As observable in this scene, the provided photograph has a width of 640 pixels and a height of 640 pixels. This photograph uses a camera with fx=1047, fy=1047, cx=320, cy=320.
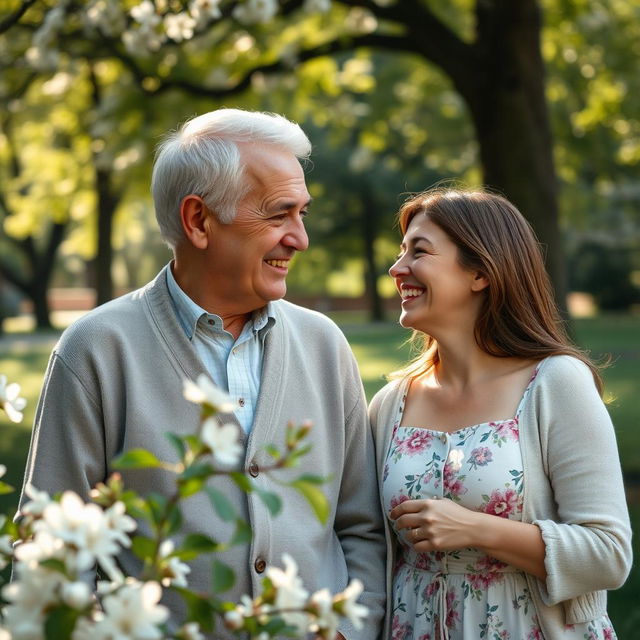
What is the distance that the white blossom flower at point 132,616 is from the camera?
1286mm

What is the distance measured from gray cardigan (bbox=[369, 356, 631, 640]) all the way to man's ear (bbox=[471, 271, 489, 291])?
323 millimetres

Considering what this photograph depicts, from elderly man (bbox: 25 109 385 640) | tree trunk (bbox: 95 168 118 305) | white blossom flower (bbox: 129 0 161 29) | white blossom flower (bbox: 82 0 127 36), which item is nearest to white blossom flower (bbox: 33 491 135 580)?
elderly man (bbox: 25 109 385 640)

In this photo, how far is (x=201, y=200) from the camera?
286 cm

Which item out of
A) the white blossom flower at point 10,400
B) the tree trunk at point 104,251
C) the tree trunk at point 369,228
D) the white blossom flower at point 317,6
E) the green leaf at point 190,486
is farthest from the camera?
the tree trunk at point 369,228

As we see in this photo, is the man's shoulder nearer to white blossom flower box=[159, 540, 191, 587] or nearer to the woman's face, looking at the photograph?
the woman's face

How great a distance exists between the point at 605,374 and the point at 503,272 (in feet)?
47.6

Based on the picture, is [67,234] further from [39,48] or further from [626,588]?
[626,588]

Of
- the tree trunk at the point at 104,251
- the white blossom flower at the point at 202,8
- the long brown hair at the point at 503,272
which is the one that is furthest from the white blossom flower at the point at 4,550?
the tree trunk at the point at 104,251

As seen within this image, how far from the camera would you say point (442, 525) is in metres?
2.71

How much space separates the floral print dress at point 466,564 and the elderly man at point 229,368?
126 millimetres

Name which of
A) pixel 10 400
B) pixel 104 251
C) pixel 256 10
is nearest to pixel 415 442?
pixel 10 400

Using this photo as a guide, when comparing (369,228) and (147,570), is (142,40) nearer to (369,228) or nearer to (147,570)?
(147,570)

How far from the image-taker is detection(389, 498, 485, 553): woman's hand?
271 centimetres

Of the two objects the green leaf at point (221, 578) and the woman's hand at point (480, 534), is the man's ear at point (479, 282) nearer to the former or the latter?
the woman's hand at point (480, 534)
